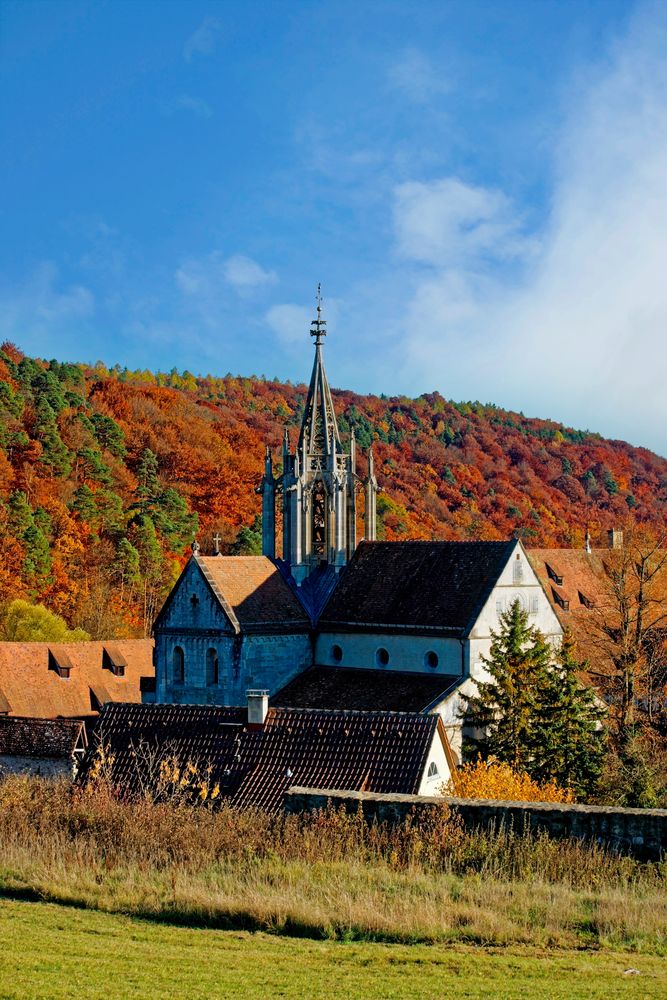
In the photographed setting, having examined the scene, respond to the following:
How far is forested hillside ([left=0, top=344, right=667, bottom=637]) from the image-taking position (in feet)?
237

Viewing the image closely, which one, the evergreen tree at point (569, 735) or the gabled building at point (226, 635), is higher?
the gabled building at point (226, 635)

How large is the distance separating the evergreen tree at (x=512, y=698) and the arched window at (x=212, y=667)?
7.73 metres

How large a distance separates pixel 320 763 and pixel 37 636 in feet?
127

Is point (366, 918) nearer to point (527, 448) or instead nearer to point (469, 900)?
point (469, 900)

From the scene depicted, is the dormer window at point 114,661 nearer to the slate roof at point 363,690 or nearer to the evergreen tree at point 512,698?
the slate roof at point 363,690

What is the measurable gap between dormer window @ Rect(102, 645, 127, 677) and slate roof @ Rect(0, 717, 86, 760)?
1825 cm

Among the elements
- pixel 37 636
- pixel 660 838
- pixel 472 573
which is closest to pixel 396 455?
pixel 37 636

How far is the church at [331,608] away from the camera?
33781mm

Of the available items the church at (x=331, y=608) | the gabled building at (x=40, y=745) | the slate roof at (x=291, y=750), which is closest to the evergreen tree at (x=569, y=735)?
the church at (x=331, y=608)

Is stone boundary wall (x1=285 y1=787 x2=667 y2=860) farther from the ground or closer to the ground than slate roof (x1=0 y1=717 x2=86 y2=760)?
closer to the ground

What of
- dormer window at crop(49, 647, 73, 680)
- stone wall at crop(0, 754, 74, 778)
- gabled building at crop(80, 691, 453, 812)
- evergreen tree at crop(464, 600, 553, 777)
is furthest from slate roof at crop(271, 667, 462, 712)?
dormer window at crop(49, 647, 73, 680)

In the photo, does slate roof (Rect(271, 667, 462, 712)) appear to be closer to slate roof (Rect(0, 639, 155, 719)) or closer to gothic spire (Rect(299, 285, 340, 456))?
gothic spire (Rect(299, 285, 340, 456))

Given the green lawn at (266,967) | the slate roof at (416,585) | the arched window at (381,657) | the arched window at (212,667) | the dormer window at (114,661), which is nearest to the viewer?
the green lawn at (266,967)

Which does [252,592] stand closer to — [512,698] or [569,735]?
[512,698]
